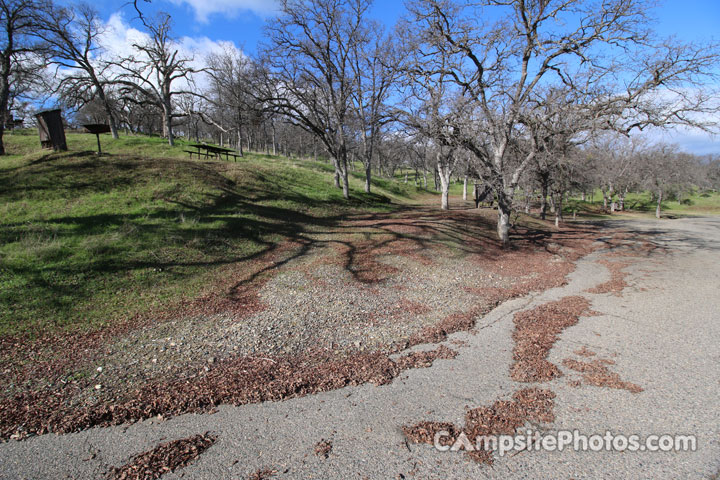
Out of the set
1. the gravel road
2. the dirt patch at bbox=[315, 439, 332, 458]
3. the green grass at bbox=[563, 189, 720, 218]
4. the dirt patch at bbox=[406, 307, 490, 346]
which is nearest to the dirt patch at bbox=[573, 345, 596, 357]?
the gravel road

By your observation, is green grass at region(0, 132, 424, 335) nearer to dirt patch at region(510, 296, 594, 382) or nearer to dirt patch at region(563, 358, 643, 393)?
dirt patch at region(510, 296, 594, 382)

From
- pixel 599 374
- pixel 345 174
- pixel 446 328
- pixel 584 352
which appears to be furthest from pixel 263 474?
pixel 345 174

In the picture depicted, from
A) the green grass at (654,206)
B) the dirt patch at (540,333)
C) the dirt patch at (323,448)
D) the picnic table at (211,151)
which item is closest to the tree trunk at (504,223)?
the dirt patch at (540,333)

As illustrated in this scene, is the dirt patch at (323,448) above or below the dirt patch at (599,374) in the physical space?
below

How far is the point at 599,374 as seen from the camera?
457 centimetres

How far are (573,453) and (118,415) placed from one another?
4782 millimetres

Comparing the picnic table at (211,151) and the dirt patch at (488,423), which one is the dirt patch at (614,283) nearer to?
the dirt patch at (488,423)

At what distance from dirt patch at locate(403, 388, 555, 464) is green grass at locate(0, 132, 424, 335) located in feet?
18.6

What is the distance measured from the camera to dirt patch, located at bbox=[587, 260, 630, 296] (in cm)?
899

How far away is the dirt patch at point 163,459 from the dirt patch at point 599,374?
4754mm

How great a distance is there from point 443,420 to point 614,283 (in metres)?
9.02

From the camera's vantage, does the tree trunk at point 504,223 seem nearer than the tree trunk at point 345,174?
Yes

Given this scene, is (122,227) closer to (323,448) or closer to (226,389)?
(226,389)

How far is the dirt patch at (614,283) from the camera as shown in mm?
8992
